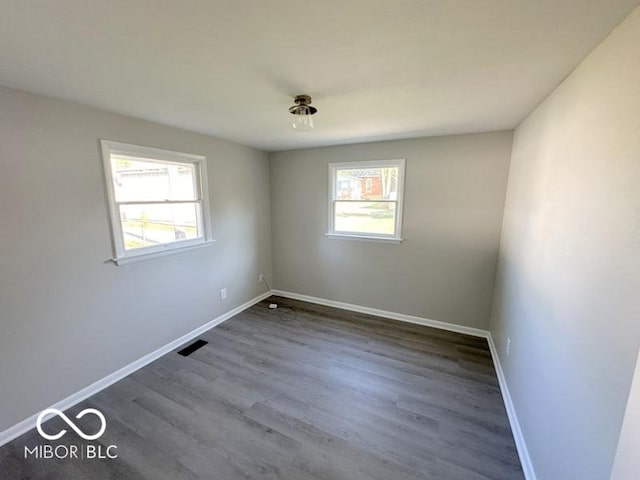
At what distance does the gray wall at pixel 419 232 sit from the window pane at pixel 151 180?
1361 mm

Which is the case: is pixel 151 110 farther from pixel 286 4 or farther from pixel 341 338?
pixel 341 338

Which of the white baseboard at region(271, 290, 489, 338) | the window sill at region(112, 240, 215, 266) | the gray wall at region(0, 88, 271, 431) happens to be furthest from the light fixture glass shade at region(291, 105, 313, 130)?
the white baseboard at region(271, 290, 489, 338)

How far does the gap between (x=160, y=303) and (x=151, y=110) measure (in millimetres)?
1814

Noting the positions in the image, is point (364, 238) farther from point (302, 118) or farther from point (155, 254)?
point (155, 254)

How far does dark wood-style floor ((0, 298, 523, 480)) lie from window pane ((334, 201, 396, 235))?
139 cm

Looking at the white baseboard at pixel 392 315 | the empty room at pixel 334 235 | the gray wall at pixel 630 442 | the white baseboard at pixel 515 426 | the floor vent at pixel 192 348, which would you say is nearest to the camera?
the gray wall at pixel 630 442

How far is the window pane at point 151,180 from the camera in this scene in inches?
Answer: 90.2

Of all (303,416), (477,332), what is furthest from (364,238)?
(303,416)

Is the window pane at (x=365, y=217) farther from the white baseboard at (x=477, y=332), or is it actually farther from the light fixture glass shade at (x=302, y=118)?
the light fixture glass shade at (x=302, y=118)

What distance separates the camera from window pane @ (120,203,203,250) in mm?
2379

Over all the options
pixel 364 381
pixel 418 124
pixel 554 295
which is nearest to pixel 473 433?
pixel 364 381

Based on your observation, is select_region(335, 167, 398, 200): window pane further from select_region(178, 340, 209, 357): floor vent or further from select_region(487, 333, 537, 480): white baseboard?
select_region(178, 340, 209, 357): floor vent

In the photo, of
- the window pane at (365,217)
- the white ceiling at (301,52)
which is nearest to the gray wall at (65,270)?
the white ceiling at (301,52)

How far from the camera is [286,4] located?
933 millimetres
